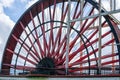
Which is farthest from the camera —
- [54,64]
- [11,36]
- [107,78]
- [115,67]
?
[11,36]

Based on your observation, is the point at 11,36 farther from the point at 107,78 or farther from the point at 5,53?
the point at 107,78

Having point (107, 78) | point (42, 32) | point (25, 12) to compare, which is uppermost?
point (25, 12)

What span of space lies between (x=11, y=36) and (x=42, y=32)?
11.7 ft

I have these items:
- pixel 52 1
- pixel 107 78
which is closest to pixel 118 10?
pixel 107 78

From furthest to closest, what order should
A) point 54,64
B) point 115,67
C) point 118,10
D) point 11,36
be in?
point 11,36 < point 54,64 < point 115,67 < point 118,10

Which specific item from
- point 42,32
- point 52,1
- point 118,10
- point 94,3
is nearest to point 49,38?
point 42,32

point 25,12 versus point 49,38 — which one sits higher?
point 25,12

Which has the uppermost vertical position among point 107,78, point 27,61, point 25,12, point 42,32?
point 25,12

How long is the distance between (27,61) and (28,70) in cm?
246

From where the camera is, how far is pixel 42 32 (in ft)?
93.0

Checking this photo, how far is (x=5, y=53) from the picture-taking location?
30891mm

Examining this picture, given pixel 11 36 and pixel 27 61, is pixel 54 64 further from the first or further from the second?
pixel 11 36

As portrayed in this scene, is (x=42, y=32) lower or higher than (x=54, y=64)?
higher

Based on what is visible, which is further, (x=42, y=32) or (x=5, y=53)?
(x=5, y=53)
